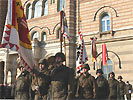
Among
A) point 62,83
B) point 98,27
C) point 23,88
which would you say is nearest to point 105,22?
point 98,27

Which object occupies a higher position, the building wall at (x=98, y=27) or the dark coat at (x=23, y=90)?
the building wall at (x=98, y=27)

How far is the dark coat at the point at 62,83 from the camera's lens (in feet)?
18.8

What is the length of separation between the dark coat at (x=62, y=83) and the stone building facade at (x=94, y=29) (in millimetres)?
9928

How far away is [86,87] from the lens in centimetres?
→ 754

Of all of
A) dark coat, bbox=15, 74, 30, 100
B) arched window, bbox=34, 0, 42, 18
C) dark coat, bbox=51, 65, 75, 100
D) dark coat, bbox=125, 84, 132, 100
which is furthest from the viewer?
arched window, bbox=34, 0, 42, 18

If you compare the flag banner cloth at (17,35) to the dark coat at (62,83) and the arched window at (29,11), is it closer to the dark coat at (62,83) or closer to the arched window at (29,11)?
the dark coat at (62,83)

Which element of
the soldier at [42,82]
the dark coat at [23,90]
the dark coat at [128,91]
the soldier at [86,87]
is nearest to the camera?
the soldier at [42,82]

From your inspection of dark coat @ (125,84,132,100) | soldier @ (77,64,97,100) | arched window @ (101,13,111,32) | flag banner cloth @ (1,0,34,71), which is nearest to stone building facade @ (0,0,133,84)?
arched window @ (101,13,111,32)

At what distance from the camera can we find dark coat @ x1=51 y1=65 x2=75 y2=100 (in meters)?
5.72

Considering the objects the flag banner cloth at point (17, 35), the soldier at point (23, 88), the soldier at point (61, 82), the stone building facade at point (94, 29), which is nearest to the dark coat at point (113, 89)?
the soldier at point (23, 88)

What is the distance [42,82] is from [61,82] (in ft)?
2.66

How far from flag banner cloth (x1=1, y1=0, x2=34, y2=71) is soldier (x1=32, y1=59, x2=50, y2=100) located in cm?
34

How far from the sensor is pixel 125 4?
17.0 m

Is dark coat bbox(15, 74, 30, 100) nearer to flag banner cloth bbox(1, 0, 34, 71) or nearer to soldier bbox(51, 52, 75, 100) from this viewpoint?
flag banner cloth bbox(1, 0, 34, 71)
